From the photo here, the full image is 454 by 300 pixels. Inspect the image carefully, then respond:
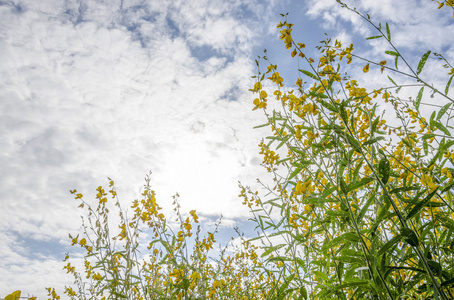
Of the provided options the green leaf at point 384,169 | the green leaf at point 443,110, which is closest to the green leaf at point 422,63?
the green leaf at point 443,110

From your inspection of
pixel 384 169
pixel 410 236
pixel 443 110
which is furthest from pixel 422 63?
pixel 410 236

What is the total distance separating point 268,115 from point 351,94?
2.06 ft

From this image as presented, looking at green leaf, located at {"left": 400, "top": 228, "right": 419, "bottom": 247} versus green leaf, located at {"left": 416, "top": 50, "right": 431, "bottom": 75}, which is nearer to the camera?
green leaf, located at {"left": 400, "top": 228, "right": 419, "bottom": 247}

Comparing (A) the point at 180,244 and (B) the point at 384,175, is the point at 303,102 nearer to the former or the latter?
(B) the point at 384,175

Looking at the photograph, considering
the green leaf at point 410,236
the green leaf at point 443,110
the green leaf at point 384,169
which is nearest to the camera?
the green leaf at point 410,236

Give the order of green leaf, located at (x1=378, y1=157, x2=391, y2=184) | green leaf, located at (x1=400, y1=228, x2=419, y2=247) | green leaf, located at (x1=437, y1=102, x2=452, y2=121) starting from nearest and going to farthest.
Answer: green leaf, located at (x1=400, y1=228, x2=419, y2=247) → green leaf, located at (x1=378, y1=157, x2=391, y2=184) → green leaf, located at (x1=437, y1=102, x2=452, y2=121)

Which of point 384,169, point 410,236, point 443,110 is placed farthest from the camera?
point 443,110

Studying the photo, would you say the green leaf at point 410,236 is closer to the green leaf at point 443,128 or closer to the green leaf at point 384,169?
the green leaf at point 384,169

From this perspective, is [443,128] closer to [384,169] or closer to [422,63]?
[422,63]

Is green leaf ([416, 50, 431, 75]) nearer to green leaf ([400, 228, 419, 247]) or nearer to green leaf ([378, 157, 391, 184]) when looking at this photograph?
green leaf ([378, 157, 391, 184])

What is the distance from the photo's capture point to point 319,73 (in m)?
1.59

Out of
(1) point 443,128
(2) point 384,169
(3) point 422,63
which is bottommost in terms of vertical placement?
(2) point 384,169

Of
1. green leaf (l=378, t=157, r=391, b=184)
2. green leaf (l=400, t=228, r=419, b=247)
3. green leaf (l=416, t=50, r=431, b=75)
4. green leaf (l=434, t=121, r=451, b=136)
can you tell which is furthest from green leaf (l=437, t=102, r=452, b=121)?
green leaf (l=400, t=228, r=419, b=247)

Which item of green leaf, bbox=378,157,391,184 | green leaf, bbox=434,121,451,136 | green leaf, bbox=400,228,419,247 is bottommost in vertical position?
green leaf, bbox=400,228,419,247
